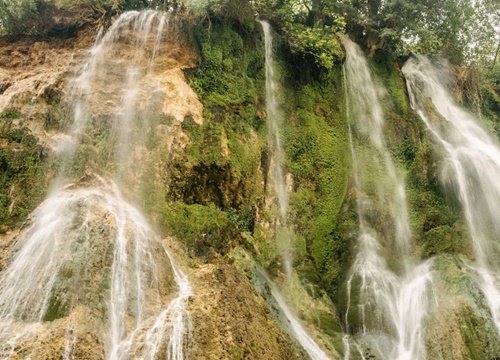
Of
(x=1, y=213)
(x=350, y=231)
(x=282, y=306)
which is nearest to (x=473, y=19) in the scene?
(x=350, y=231)

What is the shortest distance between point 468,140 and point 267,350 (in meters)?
12.0

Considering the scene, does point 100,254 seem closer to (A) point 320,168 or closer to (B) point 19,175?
(B) point 19,175

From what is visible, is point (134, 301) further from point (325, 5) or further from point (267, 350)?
point (325, 5)

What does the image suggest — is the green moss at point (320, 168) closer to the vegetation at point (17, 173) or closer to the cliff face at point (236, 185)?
the cliff face at point (236, 185)

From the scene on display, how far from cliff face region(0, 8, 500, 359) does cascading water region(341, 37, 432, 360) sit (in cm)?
29

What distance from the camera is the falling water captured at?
510 inches

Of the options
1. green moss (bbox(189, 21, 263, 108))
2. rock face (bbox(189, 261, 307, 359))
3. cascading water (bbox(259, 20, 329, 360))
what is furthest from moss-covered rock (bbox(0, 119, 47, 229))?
cascading water (bbox(259, 20, 329, 360))

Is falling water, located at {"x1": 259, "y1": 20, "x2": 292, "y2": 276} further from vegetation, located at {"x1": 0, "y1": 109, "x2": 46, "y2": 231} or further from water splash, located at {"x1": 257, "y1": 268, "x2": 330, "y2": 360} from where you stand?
vegetation, located at {"x1": 0, "y1": 109, "x2": 46, "y2": 231}

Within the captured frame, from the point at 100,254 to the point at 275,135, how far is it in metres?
7.22

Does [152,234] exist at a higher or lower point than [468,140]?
lower

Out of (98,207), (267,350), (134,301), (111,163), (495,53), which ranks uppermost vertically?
(495,53)

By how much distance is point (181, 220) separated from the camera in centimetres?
1040

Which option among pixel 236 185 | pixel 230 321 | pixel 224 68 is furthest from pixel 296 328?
pixel 224 68

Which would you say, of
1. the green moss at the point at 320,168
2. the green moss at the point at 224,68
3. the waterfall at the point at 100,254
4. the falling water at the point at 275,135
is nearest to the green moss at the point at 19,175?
the waterfall at the point at 100,254
